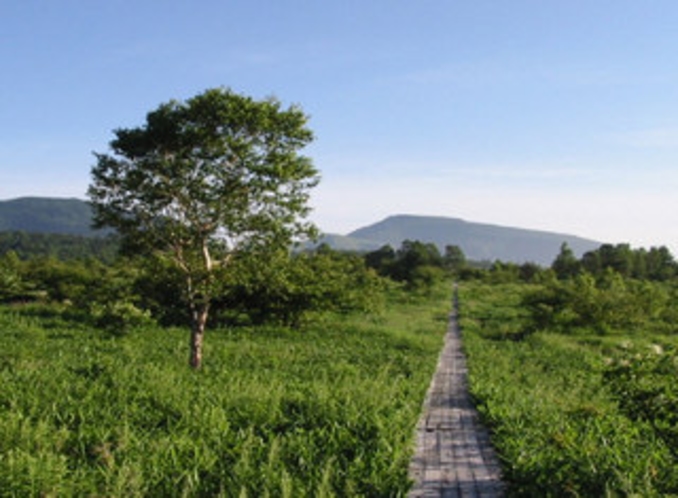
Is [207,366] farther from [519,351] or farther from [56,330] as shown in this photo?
[519,351]

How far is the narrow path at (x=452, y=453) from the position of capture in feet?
25.8

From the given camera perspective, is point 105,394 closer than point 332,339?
Yes

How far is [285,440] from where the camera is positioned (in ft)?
27.8

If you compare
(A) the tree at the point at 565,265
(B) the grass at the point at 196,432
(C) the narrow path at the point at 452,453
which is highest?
(A) the tree at the point at 565,265

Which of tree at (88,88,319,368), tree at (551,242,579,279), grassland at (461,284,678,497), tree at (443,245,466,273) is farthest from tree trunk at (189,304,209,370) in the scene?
tree at (443,245,466,273)

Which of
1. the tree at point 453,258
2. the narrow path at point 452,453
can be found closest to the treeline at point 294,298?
the narrow path at point 452,453

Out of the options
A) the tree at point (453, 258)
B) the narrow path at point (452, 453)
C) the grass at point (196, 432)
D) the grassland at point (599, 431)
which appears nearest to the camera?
the grassland at point (599, 431)

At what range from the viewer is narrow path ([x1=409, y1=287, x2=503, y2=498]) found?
25.8ft

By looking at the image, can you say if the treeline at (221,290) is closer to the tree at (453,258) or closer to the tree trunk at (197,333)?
the tree trunk at (197,333)

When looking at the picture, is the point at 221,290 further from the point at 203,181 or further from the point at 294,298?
the point at 294,298

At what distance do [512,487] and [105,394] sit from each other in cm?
808

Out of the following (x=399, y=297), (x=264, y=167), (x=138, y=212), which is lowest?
(x=399, y=297)

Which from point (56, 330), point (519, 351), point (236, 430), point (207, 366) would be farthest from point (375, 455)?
point (56, 330)

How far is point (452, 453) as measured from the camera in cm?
945
